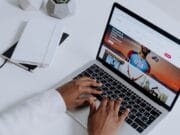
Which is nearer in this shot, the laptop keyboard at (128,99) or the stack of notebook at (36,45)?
the laptop keyboard at (128,99)

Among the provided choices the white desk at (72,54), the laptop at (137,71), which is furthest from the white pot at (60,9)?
the laptop at (137,71)

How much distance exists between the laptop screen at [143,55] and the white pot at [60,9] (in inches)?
9.1

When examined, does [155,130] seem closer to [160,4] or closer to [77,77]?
[77,77]

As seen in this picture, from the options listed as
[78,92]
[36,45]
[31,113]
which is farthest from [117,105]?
[36,45]

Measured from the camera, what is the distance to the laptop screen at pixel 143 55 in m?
1.17

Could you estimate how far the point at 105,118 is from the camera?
1.15 metres

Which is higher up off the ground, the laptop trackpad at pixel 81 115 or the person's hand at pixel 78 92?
the person's hand at pixel 78 92

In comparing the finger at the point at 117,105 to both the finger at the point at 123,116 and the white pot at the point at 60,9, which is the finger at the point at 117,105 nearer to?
the finger at the point at 123,116

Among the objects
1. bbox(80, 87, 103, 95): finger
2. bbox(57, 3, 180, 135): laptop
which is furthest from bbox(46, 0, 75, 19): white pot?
bbox(80, 87, 103, 95): finger

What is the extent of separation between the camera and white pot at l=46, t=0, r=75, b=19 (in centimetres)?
143

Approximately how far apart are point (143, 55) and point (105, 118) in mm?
221

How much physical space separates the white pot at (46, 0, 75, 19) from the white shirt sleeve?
0.36 metres

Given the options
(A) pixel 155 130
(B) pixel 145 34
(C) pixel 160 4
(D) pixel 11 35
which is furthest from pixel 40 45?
(C) pixel 160 4

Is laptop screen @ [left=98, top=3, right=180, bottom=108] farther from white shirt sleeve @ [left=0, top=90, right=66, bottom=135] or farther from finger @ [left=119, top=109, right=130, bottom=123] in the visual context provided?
white shirt sleeve @ [left=0, top=90, right=66, bottom=135]
